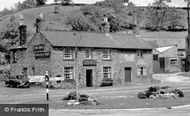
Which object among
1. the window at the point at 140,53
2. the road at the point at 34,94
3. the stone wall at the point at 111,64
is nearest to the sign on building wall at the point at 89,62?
the stone wall at the point at 111,64

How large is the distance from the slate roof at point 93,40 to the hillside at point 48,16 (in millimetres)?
56217

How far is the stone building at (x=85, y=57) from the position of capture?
52.1 meters

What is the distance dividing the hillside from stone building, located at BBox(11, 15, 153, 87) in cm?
5586

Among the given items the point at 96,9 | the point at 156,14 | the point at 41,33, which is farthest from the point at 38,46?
the point at 156,14

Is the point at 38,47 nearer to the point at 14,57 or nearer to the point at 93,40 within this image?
the point at 93,40

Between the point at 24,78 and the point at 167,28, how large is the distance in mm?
93387

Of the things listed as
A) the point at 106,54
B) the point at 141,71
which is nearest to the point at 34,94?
the point at 106,54

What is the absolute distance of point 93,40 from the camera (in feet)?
185

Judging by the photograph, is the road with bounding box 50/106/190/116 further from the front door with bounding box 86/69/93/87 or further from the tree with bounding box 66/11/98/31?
the tree with bounding box 66/11/98/31

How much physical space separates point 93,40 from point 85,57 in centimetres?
359

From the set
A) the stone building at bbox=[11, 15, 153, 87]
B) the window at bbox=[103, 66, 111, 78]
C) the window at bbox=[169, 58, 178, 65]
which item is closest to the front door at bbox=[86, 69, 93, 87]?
the stone building at bbox=[11, 15, 153, 87]

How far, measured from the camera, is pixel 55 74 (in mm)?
51344

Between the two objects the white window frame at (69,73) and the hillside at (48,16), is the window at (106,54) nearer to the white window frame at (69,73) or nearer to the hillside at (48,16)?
the white window frame at (69,73)

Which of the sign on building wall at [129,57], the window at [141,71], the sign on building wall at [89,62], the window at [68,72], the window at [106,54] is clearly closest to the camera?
the window at [68,72]
